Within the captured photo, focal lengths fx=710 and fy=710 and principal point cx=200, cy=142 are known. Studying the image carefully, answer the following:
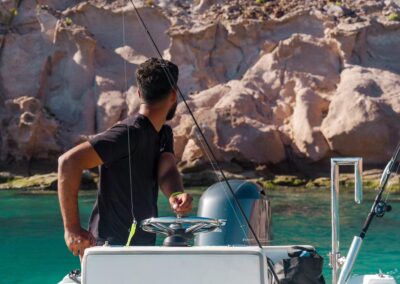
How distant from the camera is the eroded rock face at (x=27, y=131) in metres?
26.4

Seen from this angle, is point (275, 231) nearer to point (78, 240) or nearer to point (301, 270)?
point (301, 270)

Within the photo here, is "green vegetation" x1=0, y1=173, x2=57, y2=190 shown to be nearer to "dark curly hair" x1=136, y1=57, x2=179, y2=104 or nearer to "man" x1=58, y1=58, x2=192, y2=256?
"man" x1=58, y1=58, x2=192, y2=256

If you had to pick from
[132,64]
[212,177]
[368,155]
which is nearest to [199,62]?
[132,64]

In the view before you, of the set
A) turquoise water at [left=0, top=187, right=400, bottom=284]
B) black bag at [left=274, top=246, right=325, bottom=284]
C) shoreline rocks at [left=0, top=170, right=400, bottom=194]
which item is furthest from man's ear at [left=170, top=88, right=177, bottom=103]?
shoreline rocks at [left=0, top=170, right=400, bottom=194]

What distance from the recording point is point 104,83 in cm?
2953

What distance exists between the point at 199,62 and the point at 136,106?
342 cm

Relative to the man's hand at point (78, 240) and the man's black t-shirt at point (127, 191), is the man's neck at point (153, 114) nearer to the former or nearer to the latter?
the man's black t-shirt at point (127, 191)

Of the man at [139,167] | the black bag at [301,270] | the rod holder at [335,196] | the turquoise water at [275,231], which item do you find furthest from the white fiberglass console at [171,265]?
the turquoise water at [275,231]

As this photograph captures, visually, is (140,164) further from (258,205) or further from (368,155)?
(368,155)

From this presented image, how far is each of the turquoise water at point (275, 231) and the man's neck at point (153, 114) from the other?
4862 millimetres

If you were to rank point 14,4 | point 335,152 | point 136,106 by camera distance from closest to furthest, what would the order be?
1. point 335,152
2. point 136,106
3. point 14,4

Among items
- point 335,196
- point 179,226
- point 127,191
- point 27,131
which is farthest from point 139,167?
point 27,131

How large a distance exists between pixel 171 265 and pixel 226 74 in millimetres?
26651

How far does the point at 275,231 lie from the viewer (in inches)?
544
